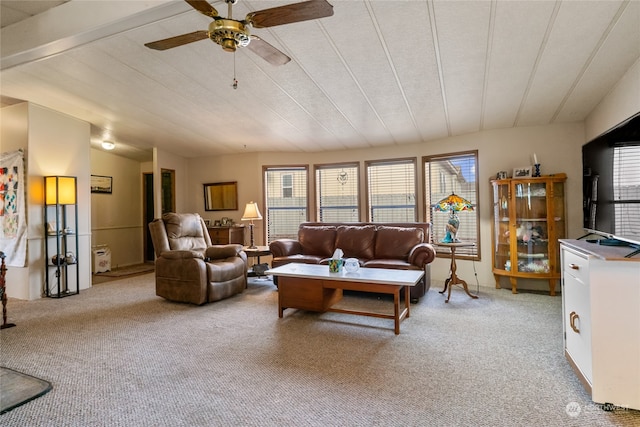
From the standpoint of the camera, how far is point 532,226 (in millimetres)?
4102

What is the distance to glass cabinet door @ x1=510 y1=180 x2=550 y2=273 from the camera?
4027mm

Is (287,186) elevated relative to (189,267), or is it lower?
elevated

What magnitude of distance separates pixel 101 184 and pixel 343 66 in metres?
6.05

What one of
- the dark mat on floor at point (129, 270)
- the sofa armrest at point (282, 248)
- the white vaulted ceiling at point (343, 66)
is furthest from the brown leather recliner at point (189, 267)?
the dark mat on floor at point (129, 270)

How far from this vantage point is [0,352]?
8.39 feet

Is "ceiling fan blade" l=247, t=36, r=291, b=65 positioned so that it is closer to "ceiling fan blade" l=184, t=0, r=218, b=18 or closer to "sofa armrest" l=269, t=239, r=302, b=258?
"ceiling fan blade" l=184, t=0, r=218, b=18

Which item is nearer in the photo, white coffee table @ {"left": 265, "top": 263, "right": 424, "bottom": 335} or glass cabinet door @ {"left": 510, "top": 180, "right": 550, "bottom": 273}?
white coffee table @ {"left": 265, "top": 263, "right": 424, "bottom": 335}

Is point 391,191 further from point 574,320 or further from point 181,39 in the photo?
point 181,39

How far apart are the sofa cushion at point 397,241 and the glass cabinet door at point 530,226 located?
1.23 metres

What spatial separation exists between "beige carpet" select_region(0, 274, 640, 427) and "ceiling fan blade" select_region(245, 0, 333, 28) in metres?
2.14

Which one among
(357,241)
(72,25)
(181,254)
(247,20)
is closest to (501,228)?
(357,241)

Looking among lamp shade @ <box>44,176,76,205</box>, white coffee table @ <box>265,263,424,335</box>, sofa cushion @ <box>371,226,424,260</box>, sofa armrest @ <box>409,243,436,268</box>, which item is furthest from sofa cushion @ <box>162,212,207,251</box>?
sofa armrest @ <box>409,243,436,268</box>

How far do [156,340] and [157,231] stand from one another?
69.1 inches

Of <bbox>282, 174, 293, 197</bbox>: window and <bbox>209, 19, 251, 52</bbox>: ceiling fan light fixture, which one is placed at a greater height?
<bbox>209, 19, 251, 52</bbox>: ceiling fan light fixture
